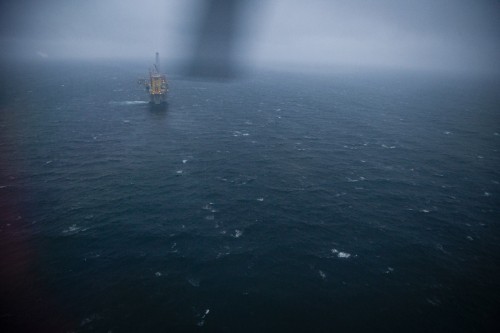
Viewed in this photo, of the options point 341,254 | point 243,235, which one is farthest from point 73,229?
point 341,254

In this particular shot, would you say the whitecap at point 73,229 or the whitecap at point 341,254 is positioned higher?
the whitecap at point 73,229

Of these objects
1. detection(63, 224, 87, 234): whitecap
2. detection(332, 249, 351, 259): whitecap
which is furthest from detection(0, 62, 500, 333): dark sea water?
detection(63, 224, 87, 234): whitecap

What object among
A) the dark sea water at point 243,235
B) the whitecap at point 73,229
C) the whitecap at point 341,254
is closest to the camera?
the dark sea water at point 243,235

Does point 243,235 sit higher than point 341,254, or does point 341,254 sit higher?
point 243,235

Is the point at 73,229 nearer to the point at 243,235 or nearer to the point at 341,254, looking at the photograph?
the point at 243,235

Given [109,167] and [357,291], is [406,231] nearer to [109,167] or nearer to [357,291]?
[357,291]

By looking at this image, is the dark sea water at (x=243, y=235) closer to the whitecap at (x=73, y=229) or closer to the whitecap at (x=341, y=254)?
the whitecap at (x=341, y=254)

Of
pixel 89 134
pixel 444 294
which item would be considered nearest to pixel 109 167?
pixel 89 134

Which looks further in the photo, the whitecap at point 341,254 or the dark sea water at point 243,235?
the whitecap at point 341,254

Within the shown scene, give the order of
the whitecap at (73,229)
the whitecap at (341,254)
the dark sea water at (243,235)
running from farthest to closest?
the whitecap at (73,229) < the whitecap at (341,254) < the dark sea water at (243,235)

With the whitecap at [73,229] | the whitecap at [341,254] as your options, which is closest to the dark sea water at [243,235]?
the whitecap at [341,254]
